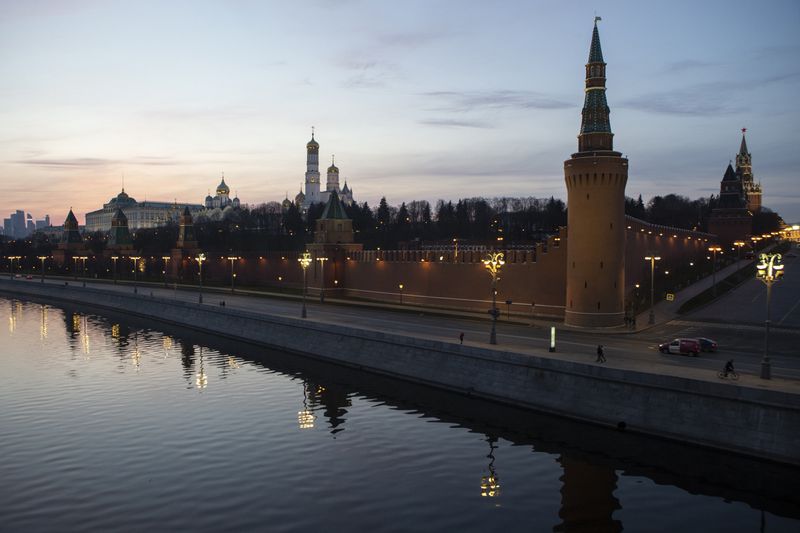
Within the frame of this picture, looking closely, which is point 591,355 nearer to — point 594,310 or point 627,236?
point 594,310

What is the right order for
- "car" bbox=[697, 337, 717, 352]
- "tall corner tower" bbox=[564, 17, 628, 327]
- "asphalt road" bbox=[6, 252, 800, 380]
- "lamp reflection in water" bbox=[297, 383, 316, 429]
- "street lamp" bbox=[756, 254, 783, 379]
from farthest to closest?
"tall corner tower" bbox=[564, 17, 628, 327]
"car" bbox=[697, 337, 717, 352]
"asphalt road" bbox=[6, 252, 800, 380]
"lamp reflection in water" bbox=[297, 383, 316, 429]
"street lamp" bbox=[756, 254, 783, 379]

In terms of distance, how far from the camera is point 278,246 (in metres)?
127

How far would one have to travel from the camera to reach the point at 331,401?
110ft

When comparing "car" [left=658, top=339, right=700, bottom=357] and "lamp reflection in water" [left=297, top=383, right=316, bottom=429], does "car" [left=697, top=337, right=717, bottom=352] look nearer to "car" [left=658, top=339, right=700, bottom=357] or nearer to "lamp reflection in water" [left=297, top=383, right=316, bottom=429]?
"car" [left=658, top=339, right=700, bottom=357]

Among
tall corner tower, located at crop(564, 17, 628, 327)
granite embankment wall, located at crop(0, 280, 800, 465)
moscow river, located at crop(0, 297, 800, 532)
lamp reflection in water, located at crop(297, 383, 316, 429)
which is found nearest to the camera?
moscow river, located at crop(0, 297, 800, 532)

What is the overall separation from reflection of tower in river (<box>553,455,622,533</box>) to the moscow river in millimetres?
65

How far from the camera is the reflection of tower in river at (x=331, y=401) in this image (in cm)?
2978

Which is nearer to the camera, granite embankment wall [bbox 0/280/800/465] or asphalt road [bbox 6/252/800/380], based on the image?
granite embankment wall [bbox 0/280/800/465]

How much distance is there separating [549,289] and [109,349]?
3278cm

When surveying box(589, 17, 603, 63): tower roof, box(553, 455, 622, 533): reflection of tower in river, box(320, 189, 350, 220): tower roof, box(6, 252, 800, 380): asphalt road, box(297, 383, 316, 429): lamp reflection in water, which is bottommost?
box(553, 455, 622, 533): reflection of tower in river

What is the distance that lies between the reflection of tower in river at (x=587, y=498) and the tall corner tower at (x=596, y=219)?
2180 centimetres

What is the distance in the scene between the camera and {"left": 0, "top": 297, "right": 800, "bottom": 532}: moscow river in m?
19.5

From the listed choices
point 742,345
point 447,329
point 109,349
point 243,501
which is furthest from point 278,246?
point 243,501

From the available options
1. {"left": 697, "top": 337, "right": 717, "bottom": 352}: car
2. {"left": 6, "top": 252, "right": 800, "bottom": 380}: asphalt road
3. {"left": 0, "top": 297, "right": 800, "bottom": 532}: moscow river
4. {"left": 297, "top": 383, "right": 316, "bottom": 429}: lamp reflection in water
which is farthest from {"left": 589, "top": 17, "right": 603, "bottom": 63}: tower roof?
{"left": 297, "top": 383, "right": 316, "bottom": 429}: lamp reflection in water
